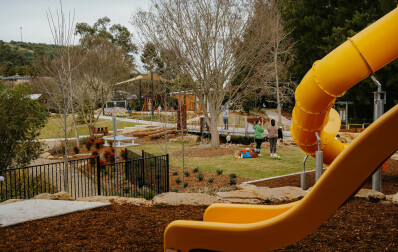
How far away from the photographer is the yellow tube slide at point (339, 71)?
3590 millimetres

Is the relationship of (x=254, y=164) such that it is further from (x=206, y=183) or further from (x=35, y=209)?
(x=35, y=209)

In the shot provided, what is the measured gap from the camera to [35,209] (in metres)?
5.12

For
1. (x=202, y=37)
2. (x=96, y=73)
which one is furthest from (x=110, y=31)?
(x=202, y=37)

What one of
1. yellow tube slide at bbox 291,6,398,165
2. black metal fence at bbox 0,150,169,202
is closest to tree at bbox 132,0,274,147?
black metal fence at bbox 0,150,169,202

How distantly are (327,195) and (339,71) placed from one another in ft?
9.62

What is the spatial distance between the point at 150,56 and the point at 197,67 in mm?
3268

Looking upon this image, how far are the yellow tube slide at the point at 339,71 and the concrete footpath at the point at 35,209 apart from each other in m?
3.98

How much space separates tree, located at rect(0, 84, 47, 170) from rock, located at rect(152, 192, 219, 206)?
810cm

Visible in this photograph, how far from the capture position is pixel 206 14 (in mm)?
15984

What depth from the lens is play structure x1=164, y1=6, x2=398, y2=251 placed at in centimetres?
219

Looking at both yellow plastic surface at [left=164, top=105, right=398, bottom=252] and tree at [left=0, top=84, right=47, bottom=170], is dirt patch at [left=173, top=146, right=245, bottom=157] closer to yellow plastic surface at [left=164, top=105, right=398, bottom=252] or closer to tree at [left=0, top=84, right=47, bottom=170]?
tree at [left=0, top=84, right=47, bottom=170]

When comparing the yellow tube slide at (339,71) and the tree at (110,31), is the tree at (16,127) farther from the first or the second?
the tree at (110,31)

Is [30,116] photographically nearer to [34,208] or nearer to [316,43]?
[34,208]

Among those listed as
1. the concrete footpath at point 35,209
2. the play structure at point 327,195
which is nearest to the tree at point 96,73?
the concrete footpath at point 35,209
